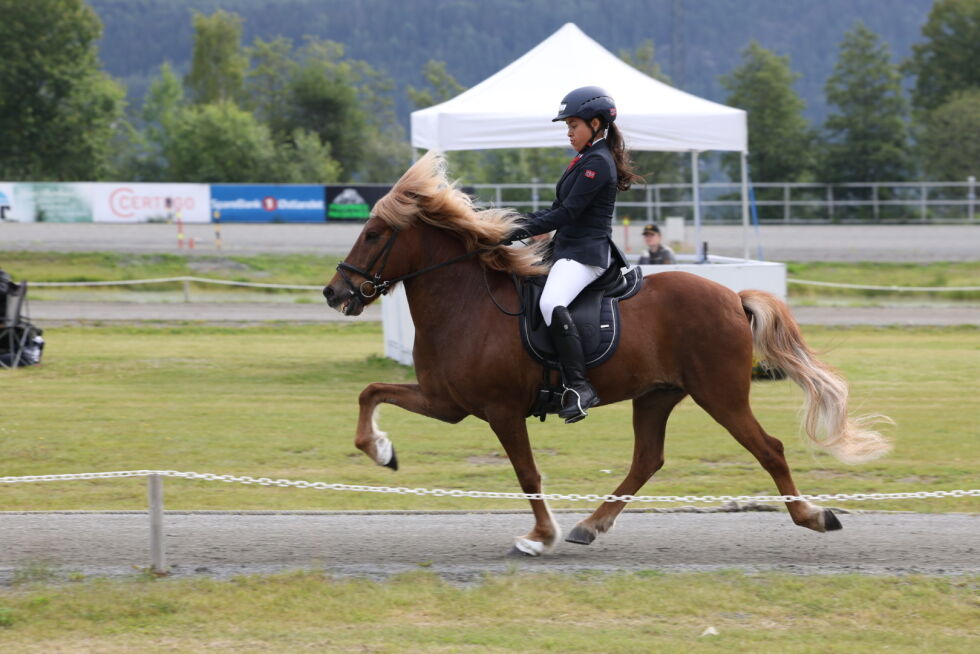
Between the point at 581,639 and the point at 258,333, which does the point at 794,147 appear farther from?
the point at 581,639

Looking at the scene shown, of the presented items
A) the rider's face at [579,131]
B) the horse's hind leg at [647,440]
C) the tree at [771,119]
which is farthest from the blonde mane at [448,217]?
the tree at [771,119]

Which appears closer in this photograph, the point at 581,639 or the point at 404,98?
the point at 581,639

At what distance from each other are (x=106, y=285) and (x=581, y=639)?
78.0 ft

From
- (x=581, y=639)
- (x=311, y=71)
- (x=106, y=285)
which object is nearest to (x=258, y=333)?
(x=106, y=285)

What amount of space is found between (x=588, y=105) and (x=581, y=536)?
2679 mm

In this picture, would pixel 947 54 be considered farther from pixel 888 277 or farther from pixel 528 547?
pixel 528 547

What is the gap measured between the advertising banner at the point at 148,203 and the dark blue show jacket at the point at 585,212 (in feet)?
117

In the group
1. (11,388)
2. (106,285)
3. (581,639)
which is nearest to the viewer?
(581,639)

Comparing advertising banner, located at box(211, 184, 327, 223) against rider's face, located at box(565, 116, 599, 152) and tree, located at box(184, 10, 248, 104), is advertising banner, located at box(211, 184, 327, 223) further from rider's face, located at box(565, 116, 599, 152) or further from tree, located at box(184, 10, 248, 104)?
tree, located at box(184, 10, 248, 104)

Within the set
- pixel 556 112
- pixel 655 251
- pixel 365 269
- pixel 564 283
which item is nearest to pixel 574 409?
pixel 564 283

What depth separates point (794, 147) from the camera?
55031 millimetres

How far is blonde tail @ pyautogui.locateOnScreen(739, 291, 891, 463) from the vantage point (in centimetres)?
743

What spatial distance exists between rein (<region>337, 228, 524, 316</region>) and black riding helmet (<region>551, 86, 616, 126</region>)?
101cm

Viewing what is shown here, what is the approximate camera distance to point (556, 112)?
51.8 ft
